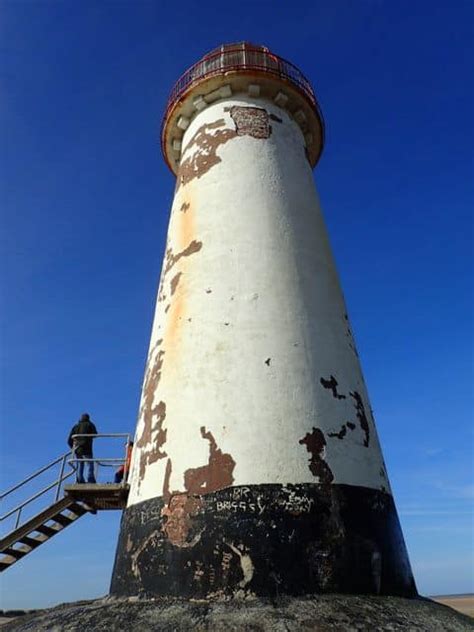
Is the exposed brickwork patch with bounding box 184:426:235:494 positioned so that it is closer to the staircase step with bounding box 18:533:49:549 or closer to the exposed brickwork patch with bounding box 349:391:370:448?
the exposed brickwork patch with bounding box 349:391:370:448

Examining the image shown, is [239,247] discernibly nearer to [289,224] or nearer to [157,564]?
[289,224]

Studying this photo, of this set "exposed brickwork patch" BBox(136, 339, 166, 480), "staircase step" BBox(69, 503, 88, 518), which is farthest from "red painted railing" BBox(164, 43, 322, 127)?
"staircase step" BBox(69, 503, 88, 518)

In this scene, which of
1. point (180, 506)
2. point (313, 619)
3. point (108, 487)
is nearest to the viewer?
point (313, 619)

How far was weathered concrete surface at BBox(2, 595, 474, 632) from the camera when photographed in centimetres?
430

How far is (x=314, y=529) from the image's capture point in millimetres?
5105

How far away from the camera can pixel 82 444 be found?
30.9 feet

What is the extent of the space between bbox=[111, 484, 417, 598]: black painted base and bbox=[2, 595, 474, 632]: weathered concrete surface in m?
0.17

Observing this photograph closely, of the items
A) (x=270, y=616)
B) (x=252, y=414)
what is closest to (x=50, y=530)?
(x=252, y=414)

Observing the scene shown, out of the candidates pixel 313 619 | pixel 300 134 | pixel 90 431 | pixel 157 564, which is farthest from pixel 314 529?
pixel 300 134

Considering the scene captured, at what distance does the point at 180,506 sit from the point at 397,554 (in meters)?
2.43

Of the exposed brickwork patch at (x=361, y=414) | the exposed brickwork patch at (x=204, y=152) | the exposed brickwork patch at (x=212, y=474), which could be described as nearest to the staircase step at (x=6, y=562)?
the exposed brickwork patch at (x=212, y=474)

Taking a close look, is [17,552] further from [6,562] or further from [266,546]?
[266,546]

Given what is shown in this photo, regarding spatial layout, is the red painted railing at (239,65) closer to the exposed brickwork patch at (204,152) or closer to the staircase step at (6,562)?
the exposed brickwork patch at (204,152)

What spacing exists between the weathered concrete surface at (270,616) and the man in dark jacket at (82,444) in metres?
3.97
